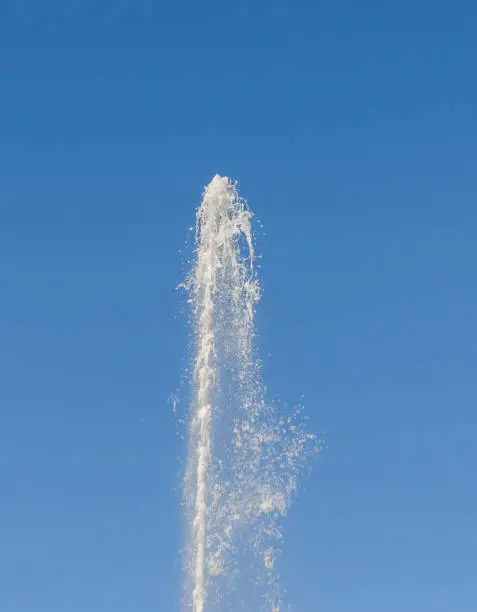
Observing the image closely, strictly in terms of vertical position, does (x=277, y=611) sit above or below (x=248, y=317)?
below

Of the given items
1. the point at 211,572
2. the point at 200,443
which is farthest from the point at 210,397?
the point at 211,572

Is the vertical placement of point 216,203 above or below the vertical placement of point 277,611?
above

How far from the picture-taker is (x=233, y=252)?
117000 millimetres

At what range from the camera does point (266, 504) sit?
113 m

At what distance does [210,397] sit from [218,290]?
19.9 feet

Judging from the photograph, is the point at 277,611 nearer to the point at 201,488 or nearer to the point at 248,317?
the point at 201,488

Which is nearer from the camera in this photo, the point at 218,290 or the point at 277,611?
the point at 277,611

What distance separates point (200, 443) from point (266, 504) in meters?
4.80

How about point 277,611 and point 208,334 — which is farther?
point 208,334

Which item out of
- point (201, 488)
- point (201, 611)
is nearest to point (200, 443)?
point (201, 488)

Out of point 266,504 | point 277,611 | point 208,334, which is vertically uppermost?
point 208,334

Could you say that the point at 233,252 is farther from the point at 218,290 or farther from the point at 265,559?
the point at 265,559

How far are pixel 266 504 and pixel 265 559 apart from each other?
3168 mm

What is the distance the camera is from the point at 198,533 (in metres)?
112
